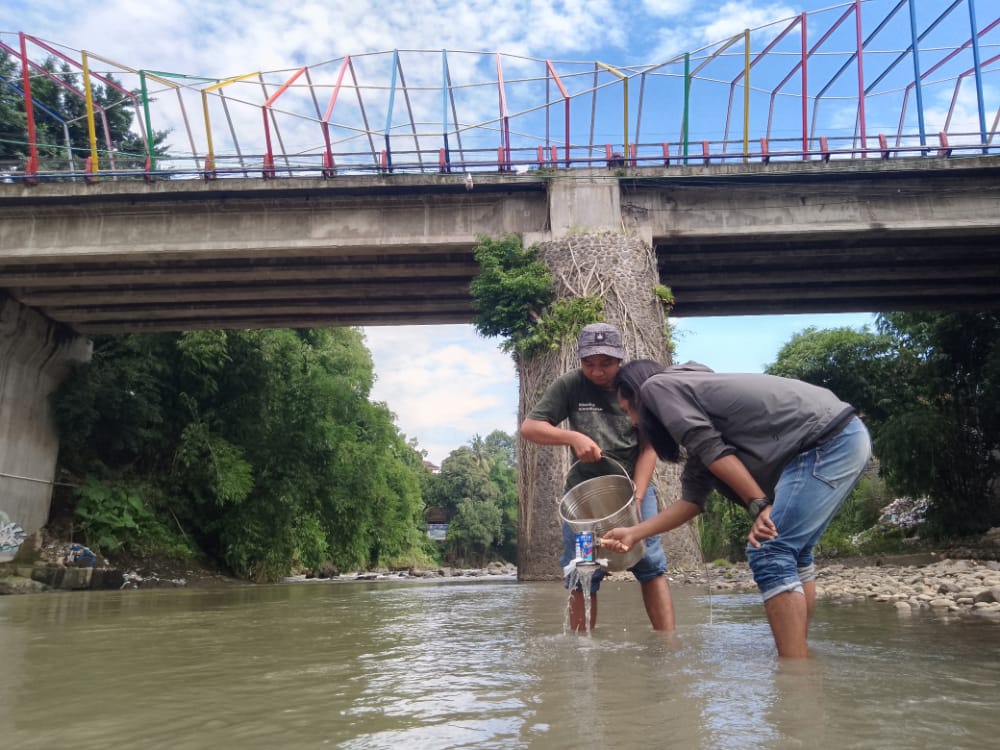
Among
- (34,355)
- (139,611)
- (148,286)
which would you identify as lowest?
(139,611)

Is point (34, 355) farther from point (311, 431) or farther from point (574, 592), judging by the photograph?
point (574, 592)

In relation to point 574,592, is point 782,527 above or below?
above

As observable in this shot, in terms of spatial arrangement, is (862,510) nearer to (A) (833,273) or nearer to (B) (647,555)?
(A) (833,273)

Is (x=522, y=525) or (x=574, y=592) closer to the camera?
(x=574, y=592)

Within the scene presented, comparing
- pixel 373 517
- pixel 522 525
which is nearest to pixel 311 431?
pixel 373 517

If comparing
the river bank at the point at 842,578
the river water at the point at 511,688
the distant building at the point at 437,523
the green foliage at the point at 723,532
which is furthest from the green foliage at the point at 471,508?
the river water at the point at 511,688

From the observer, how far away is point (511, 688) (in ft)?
8.82

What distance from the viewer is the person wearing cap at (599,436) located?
4133 millimetres

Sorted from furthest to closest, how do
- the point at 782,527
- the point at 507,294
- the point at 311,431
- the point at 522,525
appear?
1. the point at 311,431
2. the point at 507,294
3. the point at 522,525
4. the point at 782,527

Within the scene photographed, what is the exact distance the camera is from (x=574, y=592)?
4.37 metres

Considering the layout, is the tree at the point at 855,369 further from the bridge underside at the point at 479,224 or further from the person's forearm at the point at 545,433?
the person's forearm at the point at 545,433

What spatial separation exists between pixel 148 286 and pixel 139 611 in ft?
37.7

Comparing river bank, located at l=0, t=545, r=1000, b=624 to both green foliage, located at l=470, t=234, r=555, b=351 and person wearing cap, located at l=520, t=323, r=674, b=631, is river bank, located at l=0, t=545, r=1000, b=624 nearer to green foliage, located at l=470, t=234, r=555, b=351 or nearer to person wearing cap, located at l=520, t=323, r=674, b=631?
person wearing cap, located at l=520, t=323, r=674, b=631

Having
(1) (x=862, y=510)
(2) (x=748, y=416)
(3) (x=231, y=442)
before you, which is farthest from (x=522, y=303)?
(1) (x=862, y=510)
